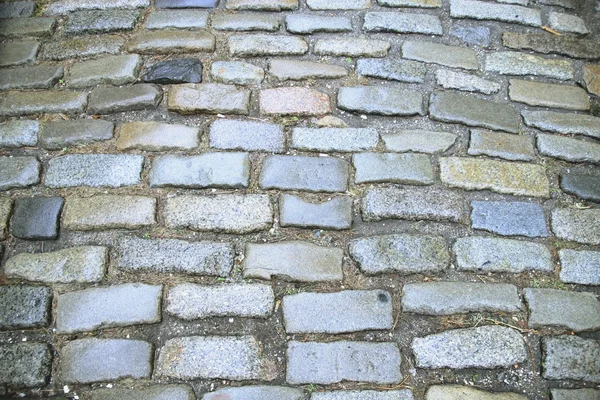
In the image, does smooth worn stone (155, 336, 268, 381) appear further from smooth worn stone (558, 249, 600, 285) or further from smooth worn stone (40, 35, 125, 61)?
smooth worn stone (40, 35, 125, 61)

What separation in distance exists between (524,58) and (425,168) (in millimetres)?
995

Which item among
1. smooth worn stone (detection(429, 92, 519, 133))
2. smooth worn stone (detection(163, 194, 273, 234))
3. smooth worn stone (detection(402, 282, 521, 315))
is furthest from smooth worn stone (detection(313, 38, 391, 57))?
smooth worn stone (detection(402, 282, 521, 315))

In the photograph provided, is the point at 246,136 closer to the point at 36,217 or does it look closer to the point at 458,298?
the point at 36,217

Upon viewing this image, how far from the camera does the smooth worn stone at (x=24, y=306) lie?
190 cm

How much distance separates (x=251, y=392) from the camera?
5.79 ft

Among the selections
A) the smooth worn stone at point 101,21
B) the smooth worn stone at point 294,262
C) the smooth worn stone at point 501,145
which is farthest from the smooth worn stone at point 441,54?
the smooth worn stone at point 101,21

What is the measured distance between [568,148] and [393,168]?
2.72 feet

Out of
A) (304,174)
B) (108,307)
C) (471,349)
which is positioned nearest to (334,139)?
(304,174)

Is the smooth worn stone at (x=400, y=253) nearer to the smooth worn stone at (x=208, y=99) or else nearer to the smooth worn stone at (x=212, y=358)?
the smooth worn stone at (x=212, y=358)

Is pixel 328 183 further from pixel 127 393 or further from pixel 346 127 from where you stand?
pixel 127 393

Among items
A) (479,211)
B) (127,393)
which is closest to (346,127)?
(479,211)

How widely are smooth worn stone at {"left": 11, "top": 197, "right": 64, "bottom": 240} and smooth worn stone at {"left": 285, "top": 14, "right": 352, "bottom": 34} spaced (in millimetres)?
1465

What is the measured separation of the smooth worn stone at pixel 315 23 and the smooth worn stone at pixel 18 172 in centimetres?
142

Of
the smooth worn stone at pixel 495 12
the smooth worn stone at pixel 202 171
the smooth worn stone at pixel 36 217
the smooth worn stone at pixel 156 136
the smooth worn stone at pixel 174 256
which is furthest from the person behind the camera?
the smooth worn stone at pixel 495 12
